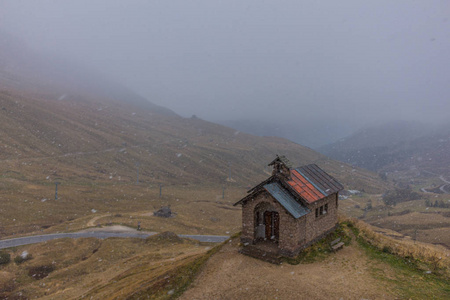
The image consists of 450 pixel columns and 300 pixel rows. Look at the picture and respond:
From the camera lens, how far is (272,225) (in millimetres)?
25734

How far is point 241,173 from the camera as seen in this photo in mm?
158375

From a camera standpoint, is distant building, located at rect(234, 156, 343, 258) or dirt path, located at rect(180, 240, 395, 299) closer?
dirt path, located at rect(180, 240, 395, 299)

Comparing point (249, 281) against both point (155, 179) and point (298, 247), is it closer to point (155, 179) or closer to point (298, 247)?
point (298, 247)

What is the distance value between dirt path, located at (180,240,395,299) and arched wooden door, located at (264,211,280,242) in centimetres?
Answer: 311

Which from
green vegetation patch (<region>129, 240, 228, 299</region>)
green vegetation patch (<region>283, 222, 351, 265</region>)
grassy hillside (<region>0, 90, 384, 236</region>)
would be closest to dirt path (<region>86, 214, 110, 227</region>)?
grassy hillside (<region>0, 90, 384, 236</region>)

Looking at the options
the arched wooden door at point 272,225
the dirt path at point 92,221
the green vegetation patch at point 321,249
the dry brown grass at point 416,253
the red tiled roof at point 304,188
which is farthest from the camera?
the dirt path at point 92,221

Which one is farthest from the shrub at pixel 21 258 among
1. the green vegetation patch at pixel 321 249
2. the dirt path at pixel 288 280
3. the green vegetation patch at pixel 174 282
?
the green vegetation patch at pixel 321 249

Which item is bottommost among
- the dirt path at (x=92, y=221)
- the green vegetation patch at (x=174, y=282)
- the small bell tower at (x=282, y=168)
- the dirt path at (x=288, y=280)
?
the dirt path at (x=92, y=221)

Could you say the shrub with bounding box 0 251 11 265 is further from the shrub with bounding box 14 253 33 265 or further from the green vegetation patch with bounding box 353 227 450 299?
the green vegetation patch with bounding box 353 227 450 299

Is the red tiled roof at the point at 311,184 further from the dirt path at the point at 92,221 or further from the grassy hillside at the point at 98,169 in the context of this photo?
the dirt path at the point at 92,221

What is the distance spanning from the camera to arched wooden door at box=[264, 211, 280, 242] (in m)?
25.3

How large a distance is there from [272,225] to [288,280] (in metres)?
6.28

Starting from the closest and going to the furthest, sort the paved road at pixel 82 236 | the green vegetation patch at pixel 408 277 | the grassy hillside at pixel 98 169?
the green vegetation patch at pixel 408 277, the paved road at pixel 82 236, the grassy hillside at pixel 98 169

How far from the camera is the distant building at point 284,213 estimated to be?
23656mm
